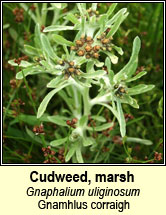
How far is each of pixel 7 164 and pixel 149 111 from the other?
1.69 metres

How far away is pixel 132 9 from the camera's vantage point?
4.00m

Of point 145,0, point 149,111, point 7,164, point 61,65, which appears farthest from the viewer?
point 145,0

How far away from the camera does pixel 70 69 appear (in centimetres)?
274

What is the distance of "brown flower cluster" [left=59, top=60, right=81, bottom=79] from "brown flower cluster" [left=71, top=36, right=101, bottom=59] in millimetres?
110

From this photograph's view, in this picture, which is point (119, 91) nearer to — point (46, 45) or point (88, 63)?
point (88, 63)

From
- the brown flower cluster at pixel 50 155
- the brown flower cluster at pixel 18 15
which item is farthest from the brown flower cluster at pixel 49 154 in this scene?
the brown flower cluster at pixel 18 15

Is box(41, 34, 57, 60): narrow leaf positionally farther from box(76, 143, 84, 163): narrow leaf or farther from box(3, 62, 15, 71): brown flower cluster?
box(3, 62, 15, 71): brown flower cluster

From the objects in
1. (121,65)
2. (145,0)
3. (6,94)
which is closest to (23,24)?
(6,94)

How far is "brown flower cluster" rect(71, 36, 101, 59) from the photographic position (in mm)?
2725

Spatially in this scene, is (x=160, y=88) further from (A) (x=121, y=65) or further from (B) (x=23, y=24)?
(B) (x=23, y=24)

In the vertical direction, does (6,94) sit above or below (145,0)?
below

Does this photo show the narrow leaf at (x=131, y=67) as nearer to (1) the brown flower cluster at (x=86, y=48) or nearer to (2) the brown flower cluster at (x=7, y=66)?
(1) the brown flower cluster at (x=86, y=48)

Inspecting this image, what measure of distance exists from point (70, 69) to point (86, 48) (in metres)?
0.21

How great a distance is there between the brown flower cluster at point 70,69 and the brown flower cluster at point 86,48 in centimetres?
11
